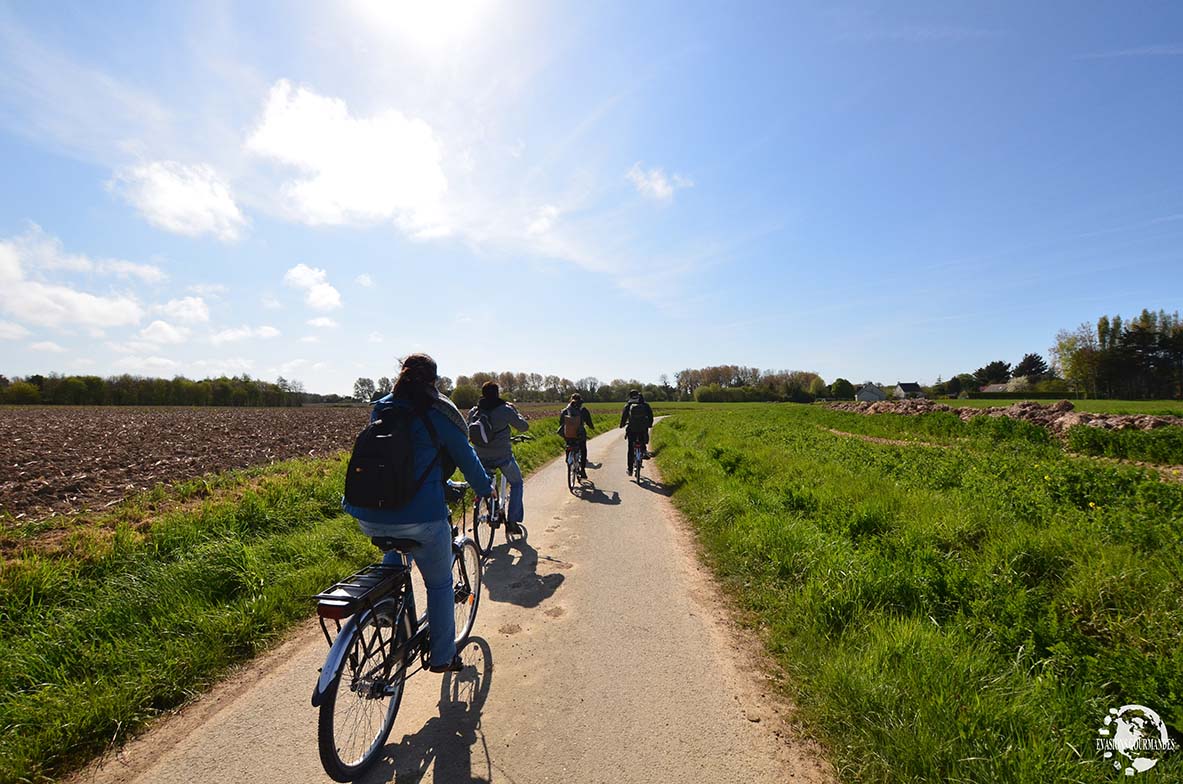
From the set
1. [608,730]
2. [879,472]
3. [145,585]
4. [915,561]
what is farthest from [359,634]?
[879,472]

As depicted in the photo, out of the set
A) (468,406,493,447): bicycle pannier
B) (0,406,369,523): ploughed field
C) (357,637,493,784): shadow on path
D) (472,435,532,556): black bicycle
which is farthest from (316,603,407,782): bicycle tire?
(0,406,369,523): ploughed field

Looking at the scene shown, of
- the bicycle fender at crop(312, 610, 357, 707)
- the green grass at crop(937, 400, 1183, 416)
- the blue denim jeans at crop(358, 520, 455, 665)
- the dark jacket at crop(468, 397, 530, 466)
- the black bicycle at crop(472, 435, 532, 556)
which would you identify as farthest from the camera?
the green grass at crop(937, 400, 1183, 416)

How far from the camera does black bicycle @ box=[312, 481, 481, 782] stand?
2402 mm

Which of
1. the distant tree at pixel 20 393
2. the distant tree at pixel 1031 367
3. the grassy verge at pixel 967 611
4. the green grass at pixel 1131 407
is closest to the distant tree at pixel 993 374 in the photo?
the distant tree at pixel 1031 367

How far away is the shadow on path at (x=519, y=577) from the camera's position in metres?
4.96

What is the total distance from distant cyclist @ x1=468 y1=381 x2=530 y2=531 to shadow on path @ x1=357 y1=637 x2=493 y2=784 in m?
3.40

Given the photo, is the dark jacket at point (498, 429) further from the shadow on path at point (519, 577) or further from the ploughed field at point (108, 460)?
the ploughed field at point (108, 460)

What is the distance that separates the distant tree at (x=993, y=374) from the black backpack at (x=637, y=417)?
119649 millimetres

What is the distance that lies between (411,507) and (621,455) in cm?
1506

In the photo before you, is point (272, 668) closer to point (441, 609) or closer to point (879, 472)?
point (441, 609)

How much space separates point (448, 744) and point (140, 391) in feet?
382

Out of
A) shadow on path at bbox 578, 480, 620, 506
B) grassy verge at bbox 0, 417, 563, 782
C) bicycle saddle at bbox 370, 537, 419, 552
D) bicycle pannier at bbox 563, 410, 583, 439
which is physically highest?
bicycle pannier at bbox 563, 410, 583, 439

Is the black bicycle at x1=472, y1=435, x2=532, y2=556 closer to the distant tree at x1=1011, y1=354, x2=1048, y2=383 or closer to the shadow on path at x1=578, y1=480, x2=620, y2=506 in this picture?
the shadow on path at x1=578, y1=480, x2=620, y2=506

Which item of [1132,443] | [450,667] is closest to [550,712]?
[450,667]
